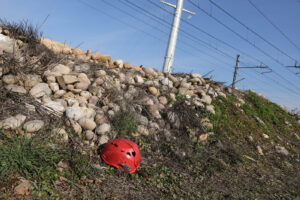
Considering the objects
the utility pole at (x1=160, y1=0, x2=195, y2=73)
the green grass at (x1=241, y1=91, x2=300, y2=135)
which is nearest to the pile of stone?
the green grass at (x1=241, y1=91, x2=300, y2=135)

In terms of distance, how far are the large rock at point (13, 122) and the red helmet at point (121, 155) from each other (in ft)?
4.26

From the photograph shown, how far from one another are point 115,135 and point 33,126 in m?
1.42

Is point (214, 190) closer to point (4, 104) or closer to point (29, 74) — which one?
point (4, 104)

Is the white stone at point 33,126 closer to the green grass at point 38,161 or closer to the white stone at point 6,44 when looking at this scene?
the green grass at point 38,161

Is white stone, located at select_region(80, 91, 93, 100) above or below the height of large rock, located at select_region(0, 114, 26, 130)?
above

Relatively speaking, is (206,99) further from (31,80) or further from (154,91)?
(31,80)

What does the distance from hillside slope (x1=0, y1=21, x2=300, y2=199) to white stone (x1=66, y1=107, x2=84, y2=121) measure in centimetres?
2

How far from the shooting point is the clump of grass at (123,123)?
4.68 metres

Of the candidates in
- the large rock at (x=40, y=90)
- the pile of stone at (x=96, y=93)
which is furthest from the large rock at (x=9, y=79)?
the large rock at (x=40, y=90)

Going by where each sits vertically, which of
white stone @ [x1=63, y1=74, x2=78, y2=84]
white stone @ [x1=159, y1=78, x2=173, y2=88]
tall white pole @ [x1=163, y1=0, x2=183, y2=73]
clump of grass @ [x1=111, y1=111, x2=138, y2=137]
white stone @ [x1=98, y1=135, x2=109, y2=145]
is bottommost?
white stone @ [x1=98, y1=135, x2=109, y2=145]

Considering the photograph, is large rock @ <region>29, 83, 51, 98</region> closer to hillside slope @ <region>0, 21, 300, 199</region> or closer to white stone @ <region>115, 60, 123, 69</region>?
hillside slope @ <region>0, 21, 300, 199</region>

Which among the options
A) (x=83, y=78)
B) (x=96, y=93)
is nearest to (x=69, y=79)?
(x=83, y=78)

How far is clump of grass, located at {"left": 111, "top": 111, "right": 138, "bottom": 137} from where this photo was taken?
4.68 m

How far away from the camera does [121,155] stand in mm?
3797
